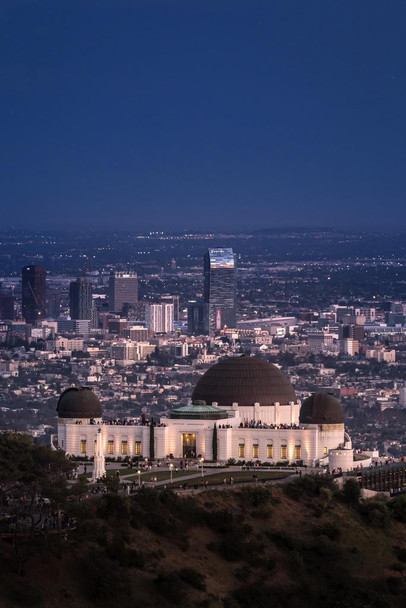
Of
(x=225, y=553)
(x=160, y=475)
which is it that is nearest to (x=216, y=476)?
(x=160, y=475)

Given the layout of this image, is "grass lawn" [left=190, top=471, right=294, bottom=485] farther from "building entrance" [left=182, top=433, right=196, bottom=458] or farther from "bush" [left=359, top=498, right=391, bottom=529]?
"building entrance" [left=182, top=433, right=196, bottom=458]

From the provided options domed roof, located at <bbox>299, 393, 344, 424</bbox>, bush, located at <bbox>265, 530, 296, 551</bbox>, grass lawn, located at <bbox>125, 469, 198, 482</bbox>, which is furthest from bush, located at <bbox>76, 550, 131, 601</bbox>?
domed roof, located at <bbox>299, 393, 344, 424</bbox>

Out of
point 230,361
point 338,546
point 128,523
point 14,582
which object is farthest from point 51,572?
point 230,361

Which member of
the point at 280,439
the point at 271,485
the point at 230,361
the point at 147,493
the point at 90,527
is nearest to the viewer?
the point at 90,527

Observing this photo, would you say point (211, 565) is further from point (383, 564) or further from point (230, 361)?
point (230, 361)

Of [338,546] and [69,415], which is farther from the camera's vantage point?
[69,415]

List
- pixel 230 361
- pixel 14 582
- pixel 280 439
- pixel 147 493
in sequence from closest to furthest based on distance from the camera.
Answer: pixel 14 582, pixel 147 493, pixel 280 439, pixel 230 361
